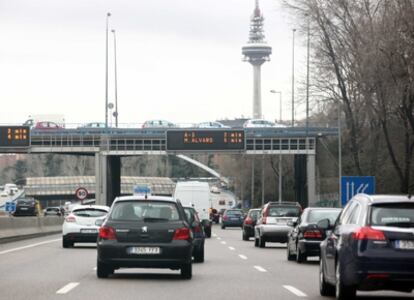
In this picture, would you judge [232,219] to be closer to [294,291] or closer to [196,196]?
[196,196]

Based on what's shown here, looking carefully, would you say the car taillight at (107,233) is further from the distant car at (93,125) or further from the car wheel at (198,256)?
the distant car at (93,125)

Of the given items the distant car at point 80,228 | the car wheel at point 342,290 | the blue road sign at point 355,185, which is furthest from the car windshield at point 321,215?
the blue road sign at point 355,185

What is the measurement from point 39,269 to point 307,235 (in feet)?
22.8

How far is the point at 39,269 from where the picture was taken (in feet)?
77.6

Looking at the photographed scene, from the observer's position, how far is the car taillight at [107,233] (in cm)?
2000

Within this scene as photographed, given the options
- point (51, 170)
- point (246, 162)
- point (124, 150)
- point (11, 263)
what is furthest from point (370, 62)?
point (51, 170)

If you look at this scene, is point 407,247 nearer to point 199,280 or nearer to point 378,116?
point 199,280

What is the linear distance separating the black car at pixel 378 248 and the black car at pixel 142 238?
531cm

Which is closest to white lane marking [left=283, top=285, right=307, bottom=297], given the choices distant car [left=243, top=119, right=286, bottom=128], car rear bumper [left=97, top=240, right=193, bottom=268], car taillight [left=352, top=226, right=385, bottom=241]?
car rear bumper [left=97, top=240, right=193, bottom=268]

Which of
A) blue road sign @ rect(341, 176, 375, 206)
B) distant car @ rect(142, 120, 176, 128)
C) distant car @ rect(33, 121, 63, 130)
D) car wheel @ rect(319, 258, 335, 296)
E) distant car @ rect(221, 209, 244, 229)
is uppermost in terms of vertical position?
distant car @ rect(142, 120, 176, 128)

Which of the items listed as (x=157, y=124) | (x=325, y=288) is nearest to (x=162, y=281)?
(x=325, y=288)

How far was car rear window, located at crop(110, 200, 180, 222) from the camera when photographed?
20312 mm

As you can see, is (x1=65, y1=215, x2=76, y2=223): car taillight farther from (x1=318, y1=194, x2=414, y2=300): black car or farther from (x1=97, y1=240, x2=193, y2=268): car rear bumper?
(x1=318, y1=194, x2=414, y2=300): black car

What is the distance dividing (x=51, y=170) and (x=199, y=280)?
7064 inches
